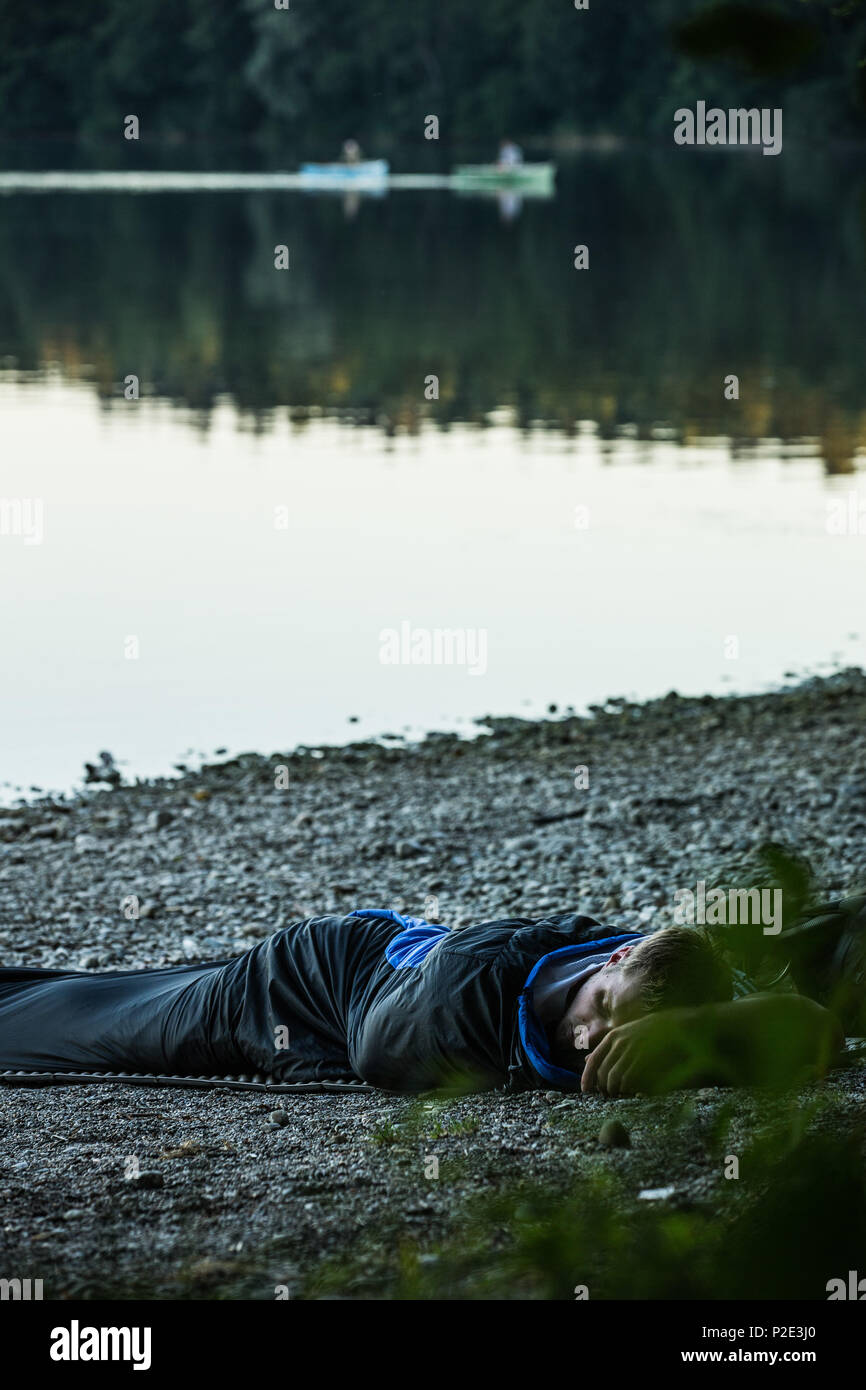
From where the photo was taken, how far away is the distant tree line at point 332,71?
81875mm

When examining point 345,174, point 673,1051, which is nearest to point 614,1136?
point 673,1051

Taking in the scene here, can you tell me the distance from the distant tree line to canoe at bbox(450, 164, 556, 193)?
655 cm

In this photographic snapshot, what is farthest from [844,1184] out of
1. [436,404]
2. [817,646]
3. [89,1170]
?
[436,404]

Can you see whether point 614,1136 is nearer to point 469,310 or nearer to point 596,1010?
point 596,1010

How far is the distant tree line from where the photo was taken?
8188 cm

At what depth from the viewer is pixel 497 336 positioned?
3216 centimetres

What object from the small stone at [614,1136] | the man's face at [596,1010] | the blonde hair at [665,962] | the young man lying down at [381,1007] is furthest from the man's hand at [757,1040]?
the man's face at [596,1010]

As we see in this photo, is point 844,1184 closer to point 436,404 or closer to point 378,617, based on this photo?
point 378,617

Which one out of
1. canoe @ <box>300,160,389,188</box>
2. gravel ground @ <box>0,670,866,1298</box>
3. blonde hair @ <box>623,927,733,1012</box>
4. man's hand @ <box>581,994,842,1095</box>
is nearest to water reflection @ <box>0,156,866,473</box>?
gravel ground @ <box>0,670,866,1298</box>

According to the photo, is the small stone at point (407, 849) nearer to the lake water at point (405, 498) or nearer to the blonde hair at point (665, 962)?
the lake water at point (405, 498)

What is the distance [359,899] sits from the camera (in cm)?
859

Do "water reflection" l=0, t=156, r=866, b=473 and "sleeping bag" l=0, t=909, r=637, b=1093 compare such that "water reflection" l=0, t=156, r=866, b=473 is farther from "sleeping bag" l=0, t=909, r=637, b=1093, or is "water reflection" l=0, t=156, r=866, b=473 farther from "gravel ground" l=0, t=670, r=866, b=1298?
"sleeping bag" l=0, t=909, r=637, b=1093
